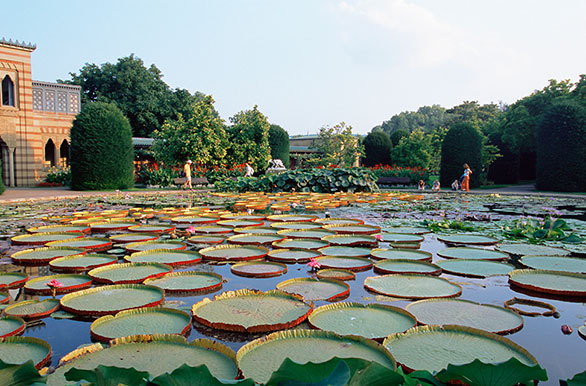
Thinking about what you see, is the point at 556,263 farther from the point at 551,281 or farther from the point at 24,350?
the point at 24,350

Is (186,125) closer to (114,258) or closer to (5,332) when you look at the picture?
(114,258)

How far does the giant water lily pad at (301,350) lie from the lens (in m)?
1.88

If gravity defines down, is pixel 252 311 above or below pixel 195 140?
below

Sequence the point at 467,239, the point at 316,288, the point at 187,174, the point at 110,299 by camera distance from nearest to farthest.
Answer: the point at 110,299, the point at 316,288, the point at 467,239, the point at 187,174

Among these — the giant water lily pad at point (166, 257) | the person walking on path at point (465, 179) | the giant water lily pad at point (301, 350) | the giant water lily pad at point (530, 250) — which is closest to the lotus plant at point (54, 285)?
the giant water lily pad at point (166, 257)

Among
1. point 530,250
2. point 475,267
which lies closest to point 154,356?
point 475,267

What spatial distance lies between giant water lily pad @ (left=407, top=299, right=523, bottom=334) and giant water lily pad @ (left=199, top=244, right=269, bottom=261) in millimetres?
1933

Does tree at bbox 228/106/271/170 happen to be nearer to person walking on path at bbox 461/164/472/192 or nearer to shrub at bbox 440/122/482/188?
shrub at bbox 440/122/482/188

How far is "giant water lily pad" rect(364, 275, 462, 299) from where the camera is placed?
9.94 feet

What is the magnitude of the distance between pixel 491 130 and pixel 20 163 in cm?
Answer: 2437

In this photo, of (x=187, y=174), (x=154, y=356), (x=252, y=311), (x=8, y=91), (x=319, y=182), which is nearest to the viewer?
(x=154, y=356)

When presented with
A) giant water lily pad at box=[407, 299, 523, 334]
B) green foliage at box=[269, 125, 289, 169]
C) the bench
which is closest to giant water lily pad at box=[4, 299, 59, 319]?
giant water lily pad at box=[407, 299, 523, 334]

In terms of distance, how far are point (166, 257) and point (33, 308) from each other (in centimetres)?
153

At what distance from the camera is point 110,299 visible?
2.91 meters
